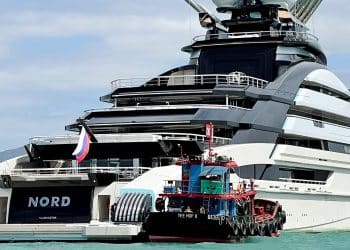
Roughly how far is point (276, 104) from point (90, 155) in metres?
11.4

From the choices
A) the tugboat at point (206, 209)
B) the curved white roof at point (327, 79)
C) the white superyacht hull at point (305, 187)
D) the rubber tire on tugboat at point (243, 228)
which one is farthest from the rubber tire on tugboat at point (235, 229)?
the curved white roof at point (327, 79)

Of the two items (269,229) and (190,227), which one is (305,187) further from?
(190,227)

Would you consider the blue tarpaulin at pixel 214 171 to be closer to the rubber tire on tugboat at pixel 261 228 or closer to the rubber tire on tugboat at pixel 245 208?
the rubber tire on tugboat at pixel 245 208

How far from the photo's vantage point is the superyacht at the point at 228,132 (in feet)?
133

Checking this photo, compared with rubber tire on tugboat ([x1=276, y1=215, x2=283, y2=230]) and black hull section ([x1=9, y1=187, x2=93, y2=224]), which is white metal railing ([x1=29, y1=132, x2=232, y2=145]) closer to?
black hull section ([x1=9, y1=187, x2=93, y2=224])

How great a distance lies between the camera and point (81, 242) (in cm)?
3653

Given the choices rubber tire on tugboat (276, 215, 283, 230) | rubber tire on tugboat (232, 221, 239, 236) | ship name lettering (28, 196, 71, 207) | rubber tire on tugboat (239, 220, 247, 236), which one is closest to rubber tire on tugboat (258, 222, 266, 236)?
rubber tire on tugboat (276, 215, 283, 230)

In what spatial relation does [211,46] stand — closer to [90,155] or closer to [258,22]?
[258,22]

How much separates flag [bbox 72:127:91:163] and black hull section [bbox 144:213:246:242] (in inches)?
237

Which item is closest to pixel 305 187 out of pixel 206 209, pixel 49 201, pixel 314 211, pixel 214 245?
pixel 314 211

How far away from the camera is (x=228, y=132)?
157 feet

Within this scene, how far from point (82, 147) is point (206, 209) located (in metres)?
7.37

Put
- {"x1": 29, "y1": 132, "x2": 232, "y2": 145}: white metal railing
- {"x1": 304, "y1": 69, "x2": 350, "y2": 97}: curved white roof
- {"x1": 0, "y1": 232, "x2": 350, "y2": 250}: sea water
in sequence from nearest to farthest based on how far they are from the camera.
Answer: {"x1": 0, "y1": 232, "x2": 350, "y2": 250}: sea water → {"x1": 29, "y1": 132, "x2": 232, "y2": 145}: white metal railing → {"x1": 304, "y1": 69, "x2": 350, "y2": 97}: curved white roof

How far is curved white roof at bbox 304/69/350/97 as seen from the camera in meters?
54.6
